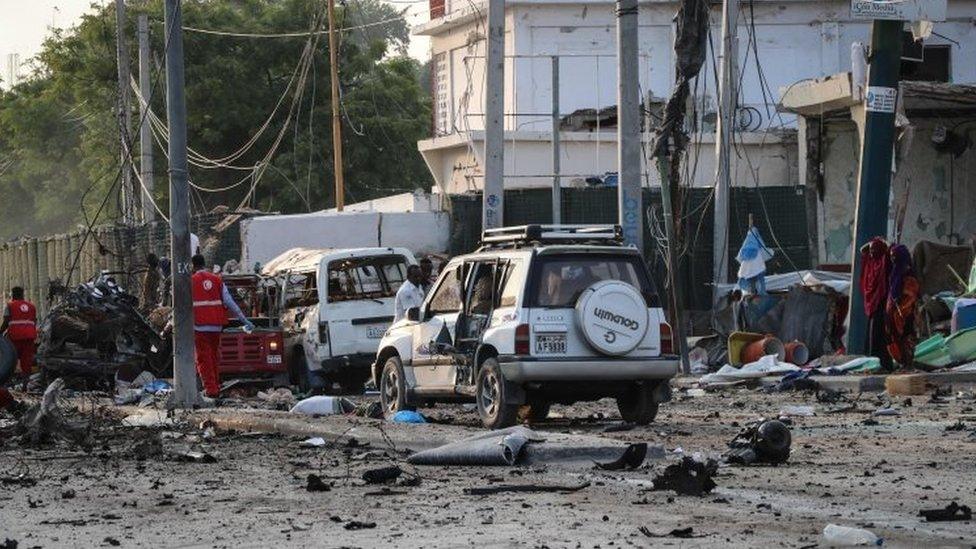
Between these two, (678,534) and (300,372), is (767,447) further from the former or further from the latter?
(300,372)

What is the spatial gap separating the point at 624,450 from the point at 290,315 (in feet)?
47.3

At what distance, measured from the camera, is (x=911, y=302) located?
22672 millimetres

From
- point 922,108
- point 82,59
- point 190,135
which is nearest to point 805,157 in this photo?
point 922,108

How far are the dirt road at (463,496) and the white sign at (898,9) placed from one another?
758 centimetres

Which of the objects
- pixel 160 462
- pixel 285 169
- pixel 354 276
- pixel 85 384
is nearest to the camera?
pixel 160 462

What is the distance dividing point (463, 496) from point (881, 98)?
13947 millimetres

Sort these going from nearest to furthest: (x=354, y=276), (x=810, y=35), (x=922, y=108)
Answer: (x=354, y=276) < (x=922, y=108) < (x=810, y=35)

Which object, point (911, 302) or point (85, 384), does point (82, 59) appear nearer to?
point (85, 384)

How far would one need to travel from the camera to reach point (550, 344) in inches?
662

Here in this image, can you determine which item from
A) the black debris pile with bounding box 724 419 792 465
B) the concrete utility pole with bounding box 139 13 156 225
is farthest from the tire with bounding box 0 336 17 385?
the concrete utility pole with bounding box 139 13 156 225

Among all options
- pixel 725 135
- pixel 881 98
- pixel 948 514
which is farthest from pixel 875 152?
pixel 948 514

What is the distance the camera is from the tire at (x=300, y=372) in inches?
1057

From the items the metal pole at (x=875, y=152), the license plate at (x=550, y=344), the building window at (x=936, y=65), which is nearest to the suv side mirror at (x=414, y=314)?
the license plate at (x=550, y=344)

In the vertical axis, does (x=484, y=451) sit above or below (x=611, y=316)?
below
